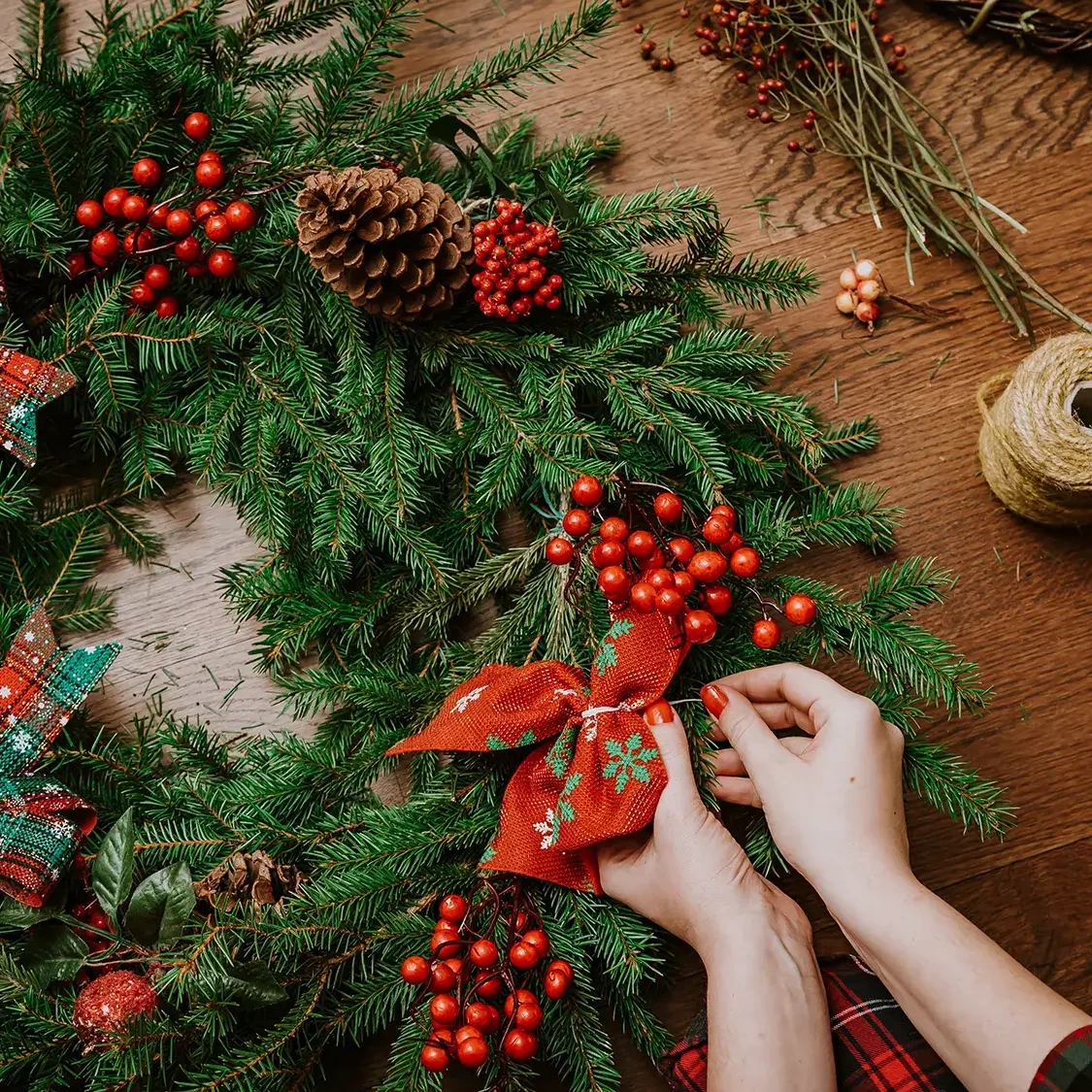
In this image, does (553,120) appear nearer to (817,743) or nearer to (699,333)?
(699,333)

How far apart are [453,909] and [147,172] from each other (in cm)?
96

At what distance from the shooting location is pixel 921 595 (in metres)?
0.99

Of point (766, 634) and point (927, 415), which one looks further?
point (927, 415)

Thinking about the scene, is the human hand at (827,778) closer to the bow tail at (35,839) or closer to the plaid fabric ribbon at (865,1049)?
the plaid fabric ribbon at (865,1049)

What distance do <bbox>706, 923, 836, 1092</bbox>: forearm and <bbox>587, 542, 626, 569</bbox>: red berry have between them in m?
0.43

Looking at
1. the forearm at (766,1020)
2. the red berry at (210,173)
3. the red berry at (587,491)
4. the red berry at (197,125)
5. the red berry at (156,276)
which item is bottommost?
the forearm at (766,1020)

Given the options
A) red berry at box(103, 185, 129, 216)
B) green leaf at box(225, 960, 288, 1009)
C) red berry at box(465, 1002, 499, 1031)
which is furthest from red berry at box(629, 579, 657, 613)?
red berry at box(103, 185, 129, 216)

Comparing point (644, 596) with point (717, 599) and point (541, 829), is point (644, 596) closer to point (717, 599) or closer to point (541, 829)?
point (717, 599)

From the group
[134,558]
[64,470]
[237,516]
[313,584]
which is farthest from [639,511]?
[64,470]

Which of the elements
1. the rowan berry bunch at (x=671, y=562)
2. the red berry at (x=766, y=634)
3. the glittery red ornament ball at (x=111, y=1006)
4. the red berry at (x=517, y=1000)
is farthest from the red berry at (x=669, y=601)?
the glittery red ornament ball at (x=111, y=1006)

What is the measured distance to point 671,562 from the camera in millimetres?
978

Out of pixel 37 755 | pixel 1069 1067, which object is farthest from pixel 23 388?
A: pixel 1069 1067

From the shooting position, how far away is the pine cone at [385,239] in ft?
3.20

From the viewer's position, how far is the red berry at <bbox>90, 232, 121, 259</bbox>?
1067 millimetres
